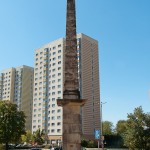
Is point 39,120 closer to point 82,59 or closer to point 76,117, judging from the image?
point 82,59

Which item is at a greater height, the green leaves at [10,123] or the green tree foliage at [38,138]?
the green leaves at [10,123]

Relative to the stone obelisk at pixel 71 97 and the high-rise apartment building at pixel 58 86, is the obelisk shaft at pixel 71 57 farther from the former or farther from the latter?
the high-rise apartment building at pixel 58 86

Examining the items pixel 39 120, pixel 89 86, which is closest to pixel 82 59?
pixel 89 86

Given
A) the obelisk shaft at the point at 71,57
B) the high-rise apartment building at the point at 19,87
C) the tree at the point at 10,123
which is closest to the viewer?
the obelisk shaft at the point at 71,57

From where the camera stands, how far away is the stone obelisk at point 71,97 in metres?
14.0

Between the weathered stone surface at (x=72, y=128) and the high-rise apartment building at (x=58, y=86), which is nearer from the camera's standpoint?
the weathered stone surface at (x=72, y=128)

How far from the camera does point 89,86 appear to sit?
104 metres

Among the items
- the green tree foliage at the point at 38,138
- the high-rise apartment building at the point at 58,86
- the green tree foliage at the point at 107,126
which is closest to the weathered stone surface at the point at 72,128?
the green tree foliage at the point at 38,138

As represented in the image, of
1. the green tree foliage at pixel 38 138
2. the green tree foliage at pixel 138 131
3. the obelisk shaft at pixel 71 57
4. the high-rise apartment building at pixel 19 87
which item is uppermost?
the high-rise apartment building at pixel 19 87

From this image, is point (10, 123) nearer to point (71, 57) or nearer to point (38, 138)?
point (71, 57)

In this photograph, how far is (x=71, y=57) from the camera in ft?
51.9

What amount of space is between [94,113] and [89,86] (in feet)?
34.0

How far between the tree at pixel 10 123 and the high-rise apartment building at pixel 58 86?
44.1m

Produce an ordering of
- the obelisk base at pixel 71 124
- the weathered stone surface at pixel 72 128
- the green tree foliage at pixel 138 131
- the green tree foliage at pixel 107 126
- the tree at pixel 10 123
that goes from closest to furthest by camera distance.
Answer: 1. the obelisk base at pixel 71 124
2. the weathered stone surface at pixel 72 128
3. the green tree foliage at pixel 138 131
4. the tree at pixel 10 123
5. the green tree foliage at pixel 107 126
